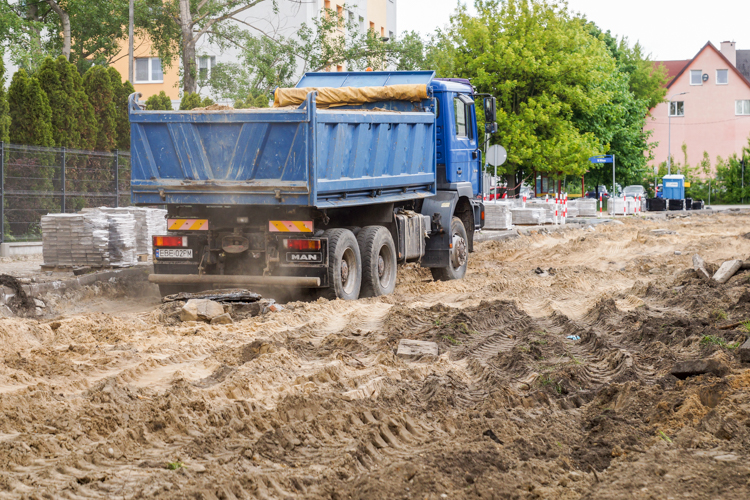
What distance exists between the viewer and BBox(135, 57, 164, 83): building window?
4019 cm

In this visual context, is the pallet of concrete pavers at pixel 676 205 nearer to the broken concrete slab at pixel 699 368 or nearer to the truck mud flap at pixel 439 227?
the truck mud flap at pixel 439 227

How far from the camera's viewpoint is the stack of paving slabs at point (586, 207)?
3725cm

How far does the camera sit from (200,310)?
9.43 metres

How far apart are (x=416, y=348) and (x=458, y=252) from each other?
6.94 metres

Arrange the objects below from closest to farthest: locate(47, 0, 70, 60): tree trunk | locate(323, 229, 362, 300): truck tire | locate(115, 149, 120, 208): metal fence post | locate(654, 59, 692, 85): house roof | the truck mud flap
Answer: locate(323, 229, 362, 300): truck tire
the truck mud flap
locate(115, 149, 120, 208): metal fence post
locate(47, 0, 70, 60): tree trunk
locate(654, 59, 692, 85): house roof

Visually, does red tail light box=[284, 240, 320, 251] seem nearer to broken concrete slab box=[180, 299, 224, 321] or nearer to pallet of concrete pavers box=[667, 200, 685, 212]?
broken concrete slab box=[180, 299, 224, 321]

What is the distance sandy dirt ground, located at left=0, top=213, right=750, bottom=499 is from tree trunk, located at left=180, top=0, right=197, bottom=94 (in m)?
16.3

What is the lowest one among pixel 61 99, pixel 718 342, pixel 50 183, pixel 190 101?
pixel 718 342

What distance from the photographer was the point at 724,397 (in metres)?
5.34

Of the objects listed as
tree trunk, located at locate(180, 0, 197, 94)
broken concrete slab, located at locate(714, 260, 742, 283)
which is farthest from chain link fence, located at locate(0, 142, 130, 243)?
broken concrete slab, located at locate(714, 260, 742, 283)

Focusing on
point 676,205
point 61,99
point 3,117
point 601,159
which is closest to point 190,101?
point 61,99

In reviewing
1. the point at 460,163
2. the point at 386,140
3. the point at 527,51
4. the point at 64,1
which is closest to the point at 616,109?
the point at 527,51

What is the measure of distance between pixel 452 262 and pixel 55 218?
6397 millimetres

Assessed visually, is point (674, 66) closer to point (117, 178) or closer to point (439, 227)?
point (117, 178)
